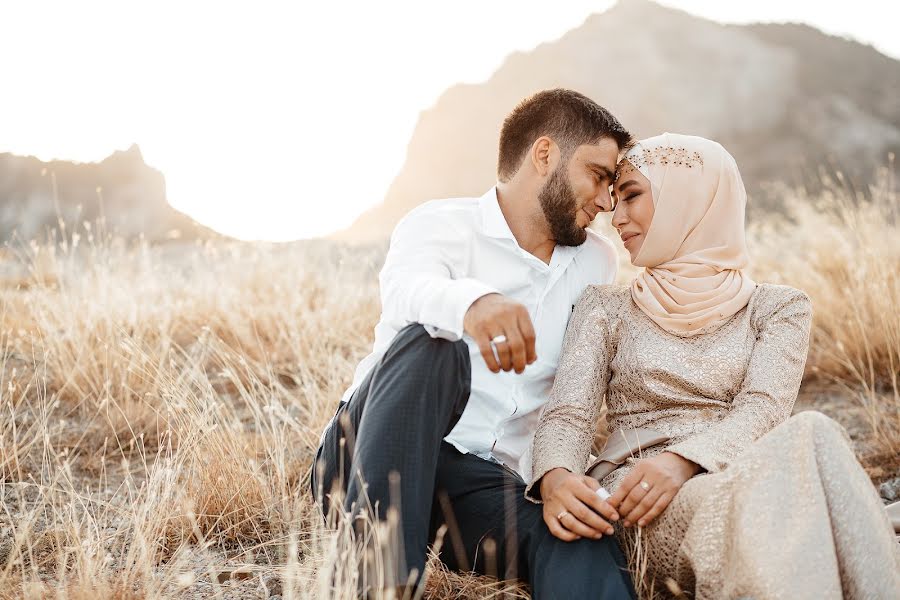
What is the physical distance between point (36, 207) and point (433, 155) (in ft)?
141

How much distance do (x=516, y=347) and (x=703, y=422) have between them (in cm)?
88

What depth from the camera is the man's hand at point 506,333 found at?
6.45 ft

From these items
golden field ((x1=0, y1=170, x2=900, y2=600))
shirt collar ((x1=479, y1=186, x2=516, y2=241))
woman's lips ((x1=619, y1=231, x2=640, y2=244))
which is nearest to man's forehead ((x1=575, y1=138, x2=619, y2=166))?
woman's lips ((x1=619, y1=231, x2=640, y2=244))

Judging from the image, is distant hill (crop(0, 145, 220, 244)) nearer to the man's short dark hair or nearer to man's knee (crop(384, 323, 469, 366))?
the man's short dark hair

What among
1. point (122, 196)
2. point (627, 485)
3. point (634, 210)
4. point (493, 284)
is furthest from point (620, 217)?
point (122, 196)

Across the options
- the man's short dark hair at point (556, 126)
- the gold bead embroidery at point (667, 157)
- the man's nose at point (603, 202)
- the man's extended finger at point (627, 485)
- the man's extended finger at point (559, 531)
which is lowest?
the man's extended finger at point (559, 531)

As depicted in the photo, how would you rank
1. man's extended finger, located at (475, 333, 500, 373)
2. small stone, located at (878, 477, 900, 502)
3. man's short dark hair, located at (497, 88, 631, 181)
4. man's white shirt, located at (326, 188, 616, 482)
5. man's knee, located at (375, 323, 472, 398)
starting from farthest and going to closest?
small stone, located at (878, 477, 900, 502)
man's short dark hair, located at (497, 88, 631, 181)
man's white shirt, located at (326, 188, 616, 482)
man's knee, located at (375, 323, 472, 398)
man's extended finger, located at (475, 333, 500, 373)

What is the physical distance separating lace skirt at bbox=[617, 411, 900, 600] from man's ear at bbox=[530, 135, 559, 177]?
153 cm

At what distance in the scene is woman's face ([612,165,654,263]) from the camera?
2859 millimetres

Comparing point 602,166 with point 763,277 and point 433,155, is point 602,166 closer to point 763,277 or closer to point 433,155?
point 763,277

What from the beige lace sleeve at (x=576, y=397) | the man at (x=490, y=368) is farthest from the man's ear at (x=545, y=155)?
the beige lace sleeve at (x=576, y=397)

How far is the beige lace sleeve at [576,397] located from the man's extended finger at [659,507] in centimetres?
30

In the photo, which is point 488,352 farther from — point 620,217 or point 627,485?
point 620,217

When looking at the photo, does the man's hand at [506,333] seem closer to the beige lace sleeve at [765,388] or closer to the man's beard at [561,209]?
the beige lace sleeve at [765,388]
